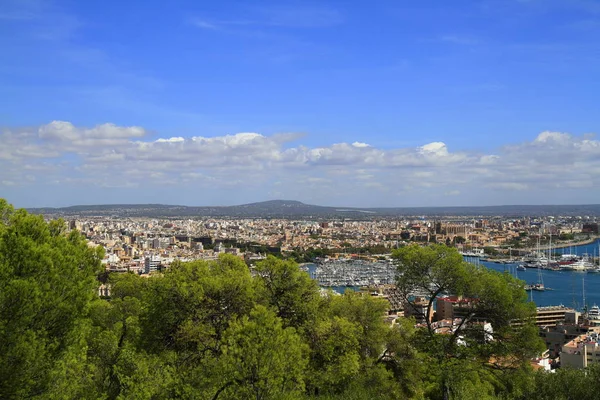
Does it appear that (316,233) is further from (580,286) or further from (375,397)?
(375,397)

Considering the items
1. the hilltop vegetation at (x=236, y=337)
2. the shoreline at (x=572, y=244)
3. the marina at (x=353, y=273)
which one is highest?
the hilltop vegetation at (x=236, y=337)

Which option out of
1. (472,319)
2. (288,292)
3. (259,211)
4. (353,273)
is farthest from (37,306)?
(259,211)

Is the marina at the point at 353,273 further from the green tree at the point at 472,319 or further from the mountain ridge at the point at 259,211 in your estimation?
the mountain ridge at the point at 259,211

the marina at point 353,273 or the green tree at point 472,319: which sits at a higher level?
the green tree at point 472,319

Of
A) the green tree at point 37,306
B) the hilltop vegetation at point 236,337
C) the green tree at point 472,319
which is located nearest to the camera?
the green tree at point 37,306

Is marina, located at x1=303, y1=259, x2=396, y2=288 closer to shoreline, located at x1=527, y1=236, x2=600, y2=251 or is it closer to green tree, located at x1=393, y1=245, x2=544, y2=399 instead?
shoreline, located at x1=527, y1=236, x2=600, y2=251

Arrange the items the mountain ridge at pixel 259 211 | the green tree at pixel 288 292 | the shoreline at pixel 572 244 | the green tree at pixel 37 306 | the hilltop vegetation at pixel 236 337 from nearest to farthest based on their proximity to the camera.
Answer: the green tree at pixel 37 306, the hilltop vegetation at pixel 236 337, the green tree at pixel 288 292, the shoreline at pixel 572 244, the mountain ridge at pixel 259 211

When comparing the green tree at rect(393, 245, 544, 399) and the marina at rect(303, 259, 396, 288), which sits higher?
the green tree at rect(393, 245, 544, 399)

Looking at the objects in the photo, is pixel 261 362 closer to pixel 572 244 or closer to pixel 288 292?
pixel 288 292

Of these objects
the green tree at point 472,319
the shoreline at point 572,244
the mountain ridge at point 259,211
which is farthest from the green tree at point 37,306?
the mountain ridge at point 259,211

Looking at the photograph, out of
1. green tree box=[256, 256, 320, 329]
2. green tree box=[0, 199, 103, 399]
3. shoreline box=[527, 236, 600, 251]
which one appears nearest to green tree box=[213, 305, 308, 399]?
green tree box=[0, 199, 103, 399]
